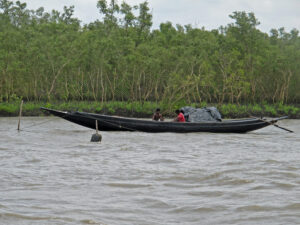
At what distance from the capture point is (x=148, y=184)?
7.11 meters

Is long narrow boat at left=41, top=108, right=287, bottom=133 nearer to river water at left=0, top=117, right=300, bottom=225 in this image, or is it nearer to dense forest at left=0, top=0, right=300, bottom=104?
river water at left=0, top=117, right=300, bottom=225

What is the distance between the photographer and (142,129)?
16.0m

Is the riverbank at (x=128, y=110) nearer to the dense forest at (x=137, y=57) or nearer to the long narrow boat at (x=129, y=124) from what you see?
the dense forest at (x=137, y=57)

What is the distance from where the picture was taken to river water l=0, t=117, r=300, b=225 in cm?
521

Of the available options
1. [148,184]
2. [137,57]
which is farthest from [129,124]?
[137,57]

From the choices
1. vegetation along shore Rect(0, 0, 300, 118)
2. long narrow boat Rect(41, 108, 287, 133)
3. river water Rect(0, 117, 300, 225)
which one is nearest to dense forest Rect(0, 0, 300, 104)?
vegetation along shore Rect(0, 0, 300, 118)

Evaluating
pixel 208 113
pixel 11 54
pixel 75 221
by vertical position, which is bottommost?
pixel 75 221

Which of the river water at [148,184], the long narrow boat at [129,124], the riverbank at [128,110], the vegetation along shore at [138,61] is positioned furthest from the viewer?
the vegetation along shore at [138,61]

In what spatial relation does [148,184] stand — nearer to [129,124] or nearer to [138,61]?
[129,124]

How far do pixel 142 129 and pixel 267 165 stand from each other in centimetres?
722

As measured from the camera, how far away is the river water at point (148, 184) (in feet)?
17.1

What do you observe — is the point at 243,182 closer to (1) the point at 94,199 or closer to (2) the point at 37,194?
(1) the point at 94,199

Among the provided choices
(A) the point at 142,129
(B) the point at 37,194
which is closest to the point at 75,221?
(B) the point at 37,194

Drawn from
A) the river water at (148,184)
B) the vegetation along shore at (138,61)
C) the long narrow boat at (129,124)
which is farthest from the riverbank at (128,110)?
the river water at (148,184)
